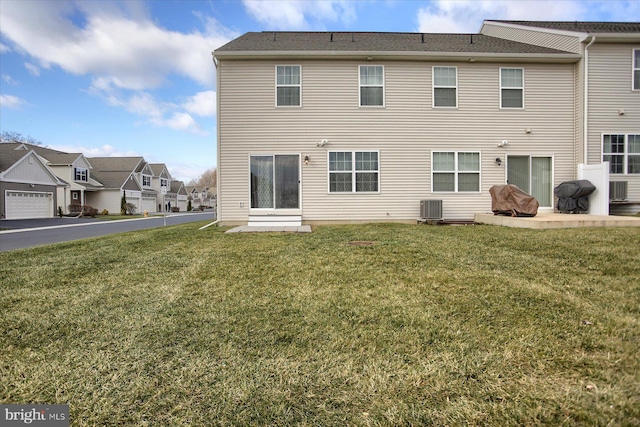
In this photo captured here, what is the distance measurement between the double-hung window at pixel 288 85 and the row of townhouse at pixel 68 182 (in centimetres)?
724

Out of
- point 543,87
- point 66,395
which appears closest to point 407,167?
point 543,87

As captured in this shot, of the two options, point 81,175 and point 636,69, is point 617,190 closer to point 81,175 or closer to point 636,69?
point 636,69

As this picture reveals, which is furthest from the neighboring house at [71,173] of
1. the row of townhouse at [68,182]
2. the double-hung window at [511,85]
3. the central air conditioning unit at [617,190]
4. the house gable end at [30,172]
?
the central air conditioning unit at [617,190]

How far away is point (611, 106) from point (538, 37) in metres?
3.46

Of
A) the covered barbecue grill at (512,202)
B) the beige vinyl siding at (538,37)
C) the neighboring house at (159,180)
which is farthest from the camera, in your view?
the neighboring house at (159,180)

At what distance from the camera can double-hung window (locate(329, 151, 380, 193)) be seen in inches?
388

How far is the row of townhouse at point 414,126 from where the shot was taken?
9773 millimetres

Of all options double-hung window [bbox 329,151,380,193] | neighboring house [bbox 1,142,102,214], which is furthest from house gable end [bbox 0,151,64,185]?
double-hung window [bbox 329,151,380,193]

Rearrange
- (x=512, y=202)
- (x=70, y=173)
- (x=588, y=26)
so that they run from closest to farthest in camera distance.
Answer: (x=512, y=202), (x=588, y=26), (x=70, y=173)

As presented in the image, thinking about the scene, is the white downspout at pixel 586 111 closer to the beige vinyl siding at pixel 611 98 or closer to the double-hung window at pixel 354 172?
the beige vinyl siding at pixel 611 98

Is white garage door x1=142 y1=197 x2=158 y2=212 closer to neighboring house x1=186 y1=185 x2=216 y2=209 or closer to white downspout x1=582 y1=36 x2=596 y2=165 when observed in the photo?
neighboring house x1=186 y1=185 x2=216 y2=209

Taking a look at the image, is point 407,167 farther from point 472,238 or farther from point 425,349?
point 425,349

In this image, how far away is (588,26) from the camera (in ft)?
37.4

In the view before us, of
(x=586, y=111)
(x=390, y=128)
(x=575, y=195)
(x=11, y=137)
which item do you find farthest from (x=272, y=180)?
(x=11, y=137)
